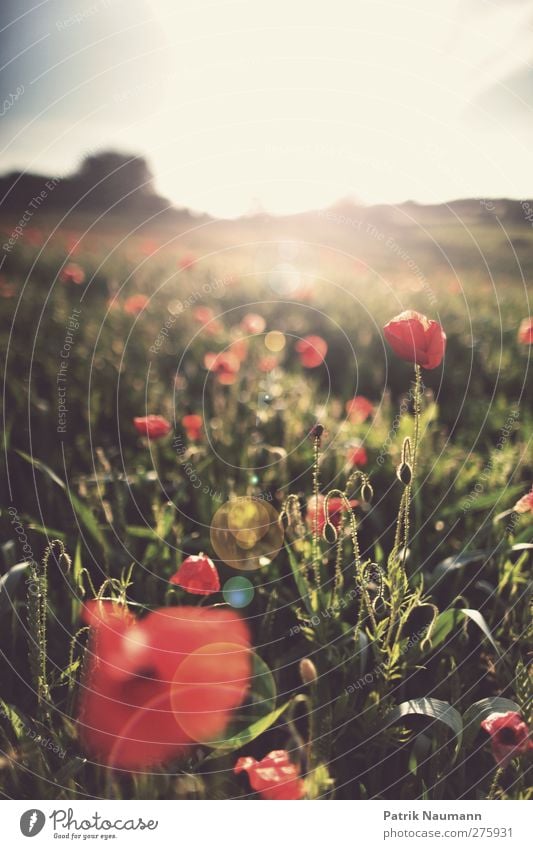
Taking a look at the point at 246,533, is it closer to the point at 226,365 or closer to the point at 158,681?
the point at 158,681

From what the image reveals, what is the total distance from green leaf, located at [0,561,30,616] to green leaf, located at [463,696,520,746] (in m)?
0.96

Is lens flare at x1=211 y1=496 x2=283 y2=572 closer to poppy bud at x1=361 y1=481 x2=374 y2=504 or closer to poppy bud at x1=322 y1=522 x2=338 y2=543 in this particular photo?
poppy bud at x1=361 y1=481 x2=374 y2=504

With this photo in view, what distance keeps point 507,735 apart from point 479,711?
7 centimetres

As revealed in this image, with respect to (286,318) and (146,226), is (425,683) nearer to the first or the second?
(286,318)

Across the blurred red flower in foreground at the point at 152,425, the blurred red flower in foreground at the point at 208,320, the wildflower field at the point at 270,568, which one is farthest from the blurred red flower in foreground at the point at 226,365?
the blurred red flower in foreground at the point at 152,425

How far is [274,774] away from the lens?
3.43 feet

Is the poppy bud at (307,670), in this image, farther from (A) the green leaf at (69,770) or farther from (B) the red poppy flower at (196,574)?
(A) the green leaf at (69,770)

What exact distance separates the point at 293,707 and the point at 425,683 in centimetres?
29

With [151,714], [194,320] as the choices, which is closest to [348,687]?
[151,714]

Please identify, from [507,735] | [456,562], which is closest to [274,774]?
[507,735]

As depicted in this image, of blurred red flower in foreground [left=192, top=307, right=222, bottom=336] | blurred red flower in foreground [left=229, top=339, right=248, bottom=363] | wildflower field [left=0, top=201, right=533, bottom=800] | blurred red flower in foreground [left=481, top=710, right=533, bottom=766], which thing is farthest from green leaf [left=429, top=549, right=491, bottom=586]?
blurred red flower in foreground [left=192, top=307, right=222, bottom=336]

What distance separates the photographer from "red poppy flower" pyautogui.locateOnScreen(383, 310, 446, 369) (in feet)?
3.54

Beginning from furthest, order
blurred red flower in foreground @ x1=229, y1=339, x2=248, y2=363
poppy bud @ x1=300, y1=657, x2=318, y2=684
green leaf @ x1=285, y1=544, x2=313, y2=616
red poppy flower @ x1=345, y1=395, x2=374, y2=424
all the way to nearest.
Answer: blurred red flower in foreground @ x1=229, y1=339, x2=248, y2=363 → red poppy flower @ x1=345, y1=395, x2=374, y2=424 → green leaf @ x1=285, y1=544, x2=313, y2=616 → poppy bud @ x1=300, y1=657, x2=318, y2=684
